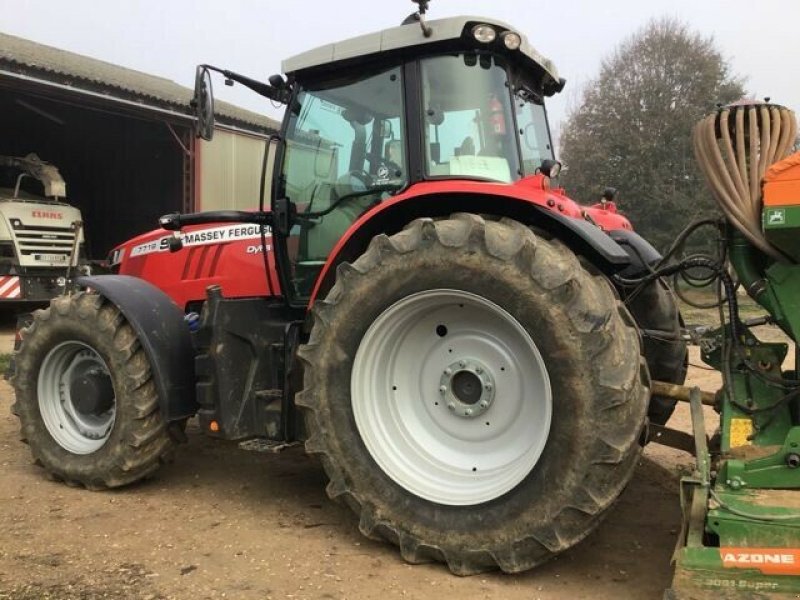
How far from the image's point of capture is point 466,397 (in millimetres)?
3322

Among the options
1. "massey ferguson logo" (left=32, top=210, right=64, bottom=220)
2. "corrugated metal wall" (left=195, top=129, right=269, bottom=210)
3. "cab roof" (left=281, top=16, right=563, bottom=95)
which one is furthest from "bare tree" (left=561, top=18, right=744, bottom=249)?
"cab roof" (left=281, top=16, right=563, bottom=95)

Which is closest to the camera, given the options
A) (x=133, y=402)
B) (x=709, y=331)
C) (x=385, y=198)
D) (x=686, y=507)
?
(x=686, y=507)

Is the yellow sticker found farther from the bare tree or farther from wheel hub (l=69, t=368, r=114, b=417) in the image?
the bare tree

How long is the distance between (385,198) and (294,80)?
3.01ft

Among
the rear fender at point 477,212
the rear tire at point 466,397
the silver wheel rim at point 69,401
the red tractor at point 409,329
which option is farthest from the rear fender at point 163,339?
the rear tire at point 466,397

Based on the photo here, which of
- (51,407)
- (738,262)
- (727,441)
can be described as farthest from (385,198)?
(51,407)

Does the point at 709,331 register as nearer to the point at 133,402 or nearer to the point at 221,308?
the point at 221,308

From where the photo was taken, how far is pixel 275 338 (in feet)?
12.7

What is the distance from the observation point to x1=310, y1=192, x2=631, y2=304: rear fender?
3062 millimetres

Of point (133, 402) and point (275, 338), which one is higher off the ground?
point (275, 338)

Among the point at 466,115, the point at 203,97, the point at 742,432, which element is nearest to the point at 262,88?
the point at 203,97

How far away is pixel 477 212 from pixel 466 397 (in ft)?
2.84

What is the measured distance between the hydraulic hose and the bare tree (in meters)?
21.2

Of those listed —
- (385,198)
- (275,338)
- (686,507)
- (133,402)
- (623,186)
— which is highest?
(623,186)
